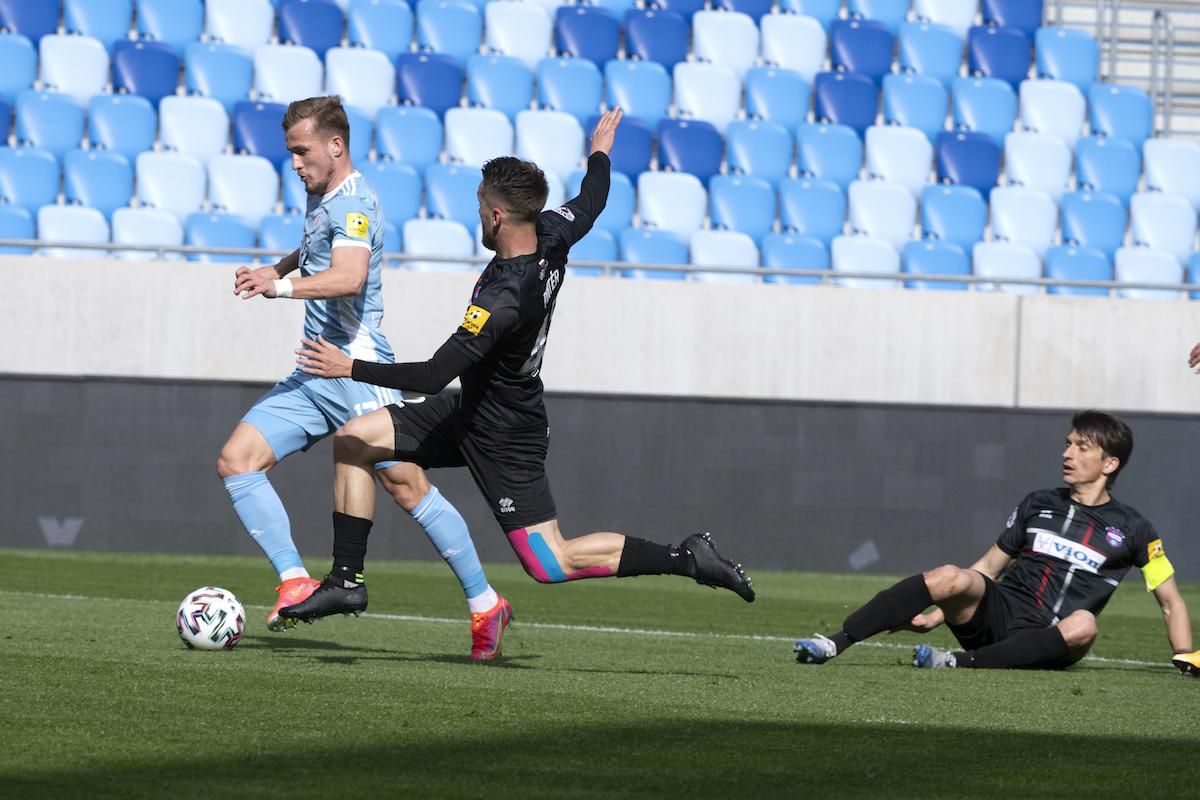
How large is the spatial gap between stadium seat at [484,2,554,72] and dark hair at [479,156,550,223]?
12012 millimetres

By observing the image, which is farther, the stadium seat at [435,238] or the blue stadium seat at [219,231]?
the stadium seat at [435,238]

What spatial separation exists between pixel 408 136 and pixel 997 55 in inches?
258

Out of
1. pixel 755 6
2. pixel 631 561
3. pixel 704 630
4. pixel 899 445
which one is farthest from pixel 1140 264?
pixel 631 561

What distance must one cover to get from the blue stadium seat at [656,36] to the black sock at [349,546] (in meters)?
12.3

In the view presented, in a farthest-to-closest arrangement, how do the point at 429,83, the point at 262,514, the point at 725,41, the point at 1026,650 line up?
the point at 725,41 → the point at 429,83 → the point at 1026,650 → the point at 262,514

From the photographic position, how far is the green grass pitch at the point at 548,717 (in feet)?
12.8

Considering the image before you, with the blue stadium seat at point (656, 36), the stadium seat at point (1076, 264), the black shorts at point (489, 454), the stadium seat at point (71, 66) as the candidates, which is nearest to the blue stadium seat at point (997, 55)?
the stadium seat at point (1076, 264)

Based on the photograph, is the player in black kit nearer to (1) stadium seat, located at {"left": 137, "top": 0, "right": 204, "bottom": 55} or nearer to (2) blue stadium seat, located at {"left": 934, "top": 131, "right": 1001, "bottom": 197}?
(2) blue stadium seat, located at {"left": 934, "top": 131, "right": 1001, "bottom": 197}

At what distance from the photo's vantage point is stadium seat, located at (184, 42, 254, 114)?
1689 cm

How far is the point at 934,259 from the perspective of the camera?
1659cm

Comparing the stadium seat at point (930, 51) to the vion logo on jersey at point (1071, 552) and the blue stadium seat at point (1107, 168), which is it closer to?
the blue stadium seat at point (1107, 168)

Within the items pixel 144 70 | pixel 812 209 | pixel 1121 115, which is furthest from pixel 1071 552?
pixel 1121 115

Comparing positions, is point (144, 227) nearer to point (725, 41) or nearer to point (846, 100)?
point (725, 41)

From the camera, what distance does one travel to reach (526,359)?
6254mm
